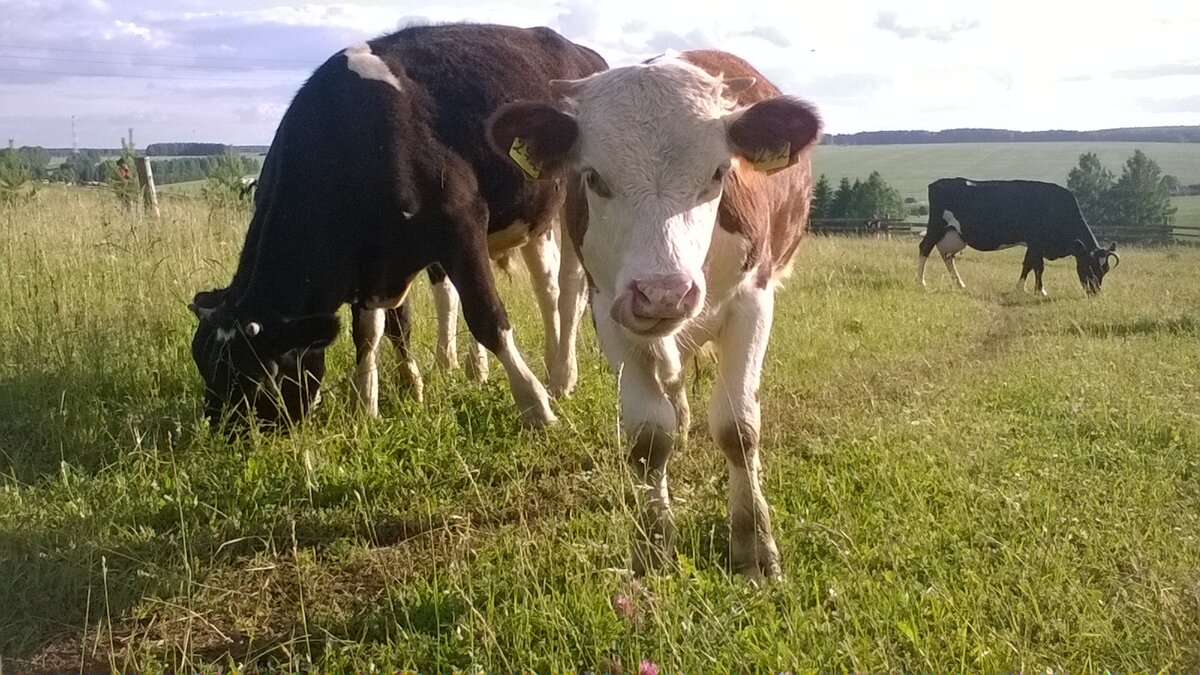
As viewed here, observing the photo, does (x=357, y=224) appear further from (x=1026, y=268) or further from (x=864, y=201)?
(x=864, y=201)

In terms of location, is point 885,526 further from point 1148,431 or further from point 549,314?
point 549,314

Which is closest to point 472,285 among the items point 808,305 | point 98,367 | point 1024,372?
point 98,367

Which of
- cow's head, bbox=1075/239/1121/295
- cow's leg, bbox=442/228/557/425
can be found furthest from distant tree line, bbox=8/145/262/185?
cow's head, bbox=1075/239/1121/295

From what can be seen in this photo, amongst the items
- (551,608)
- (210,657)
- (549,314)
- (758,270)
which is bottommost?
(210,657)

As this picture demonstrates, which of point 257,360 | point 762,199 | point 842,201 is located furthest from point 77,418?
point 842,201

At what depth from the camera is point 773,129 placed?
10.6 feet

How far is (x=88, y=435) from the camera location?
4.56 metres

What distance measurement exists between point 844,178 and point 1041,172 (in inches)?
335

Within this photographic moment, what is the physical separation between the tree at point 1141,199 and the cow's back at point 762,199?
33778 millimetres

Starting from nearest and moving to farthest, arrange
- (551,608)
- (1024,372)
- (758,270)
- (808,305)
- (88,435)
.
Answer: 1. (551,608)
2. (758,270)
3. (88,435)
4. (1024,372)
5. (808,305)

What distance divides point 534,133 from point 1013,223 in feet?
57.3

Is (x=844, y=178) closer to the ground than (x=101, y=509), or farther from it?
farther from it

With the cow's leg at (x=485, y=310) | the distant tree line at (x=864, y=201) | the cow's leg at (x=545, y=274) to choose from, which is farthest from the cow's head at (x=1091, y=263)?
the distant tree line at (x=864, y=201)

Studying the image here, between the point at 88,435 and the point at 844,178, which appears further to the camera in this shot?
the point at 844,178
